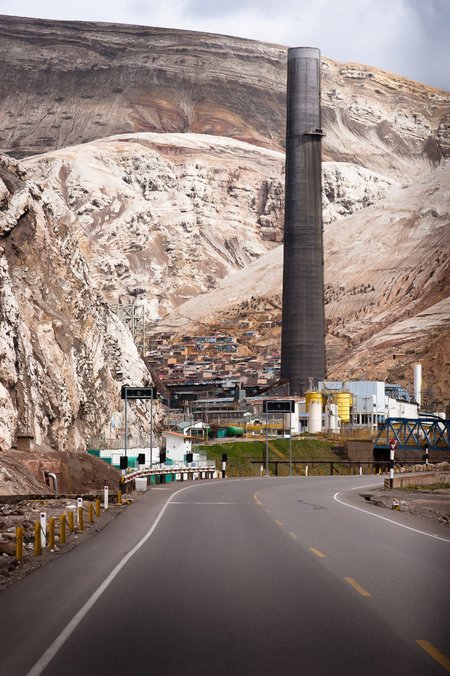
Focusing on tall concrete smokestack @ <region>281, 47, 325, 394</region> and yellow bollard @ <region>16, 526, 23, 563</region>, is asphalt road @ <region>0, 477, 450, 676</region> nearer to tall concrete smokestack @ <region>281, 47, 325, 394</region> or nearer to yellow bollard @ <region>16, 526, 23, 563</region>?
yellow bollard @ <region>16, 526, 23, 563</region>

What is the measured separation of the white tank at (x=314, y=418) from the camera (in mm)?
137750

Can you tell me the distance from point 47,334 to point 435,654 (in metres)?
70.6

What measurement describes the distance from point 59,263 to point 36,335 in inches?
554

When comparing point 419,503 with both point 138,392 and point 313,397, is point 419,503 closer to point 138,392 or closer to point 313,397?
point 138,392

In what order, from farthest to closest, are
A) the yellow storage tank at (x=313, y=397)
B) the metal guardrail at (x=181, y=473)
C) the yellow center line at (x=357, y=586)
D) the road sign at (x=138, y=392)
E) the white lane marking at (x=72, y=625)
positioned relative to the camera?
the yellow storage tank at (x=313, y=397)
the road sign at (x=138, y=392)
the metal guardrail at (x=181, y=473)
the yellow center line at (x=357, y=586)
the white lane marking at (x=72, y=625)

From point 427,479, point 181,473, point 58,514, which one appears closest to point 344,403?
point 427,479

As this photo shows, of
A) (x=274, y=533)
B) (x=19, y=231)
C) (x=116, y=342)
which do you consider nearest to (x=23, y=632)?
(x=274, y=533)

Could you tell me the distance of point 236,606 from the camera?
14469 mm

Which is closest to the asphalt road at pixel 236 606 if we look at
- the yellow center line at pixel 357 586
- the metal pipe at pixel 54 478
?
the yellow center line at pixel 357 586

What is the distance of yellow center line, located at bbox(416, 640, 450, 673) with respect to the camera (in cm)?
1045

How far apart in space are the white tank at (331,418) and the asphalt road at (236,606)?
110016 mm

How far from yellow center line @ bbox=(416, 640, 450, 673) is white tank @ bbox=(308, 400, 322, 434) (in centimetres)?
12636

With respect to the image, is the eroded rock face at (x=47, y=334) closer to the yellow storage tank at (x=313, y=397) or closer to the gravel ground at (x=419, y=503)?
the gravel ground at (x=419, y=503)

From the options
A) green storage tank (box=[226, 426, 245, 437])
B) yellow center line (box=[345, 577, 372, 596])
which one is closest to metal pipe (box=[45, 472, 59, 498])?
yellow center line (box=[345, 577, 372, 596])
